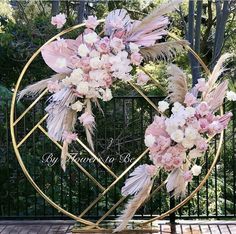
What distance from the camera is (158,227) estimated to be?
7105mm

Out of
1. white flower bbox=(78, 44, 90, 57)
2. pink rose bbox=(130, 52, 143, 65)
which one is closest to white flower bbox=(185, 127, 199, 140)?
pink rose bbox=(130, 52, 143, 65)

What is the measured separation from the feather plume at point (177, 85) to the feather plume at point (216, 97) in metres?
0.23

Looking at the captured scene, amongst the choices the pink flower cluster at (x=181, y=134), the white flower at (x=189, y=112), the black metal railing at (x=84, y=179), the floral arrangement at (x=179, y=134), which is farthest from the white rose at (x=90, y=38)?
the black metal railing at (x=84, y=179)

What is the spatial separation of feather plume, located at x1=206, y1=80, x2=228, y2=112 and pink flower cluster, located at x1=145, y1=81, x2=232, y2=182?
0.81 ft

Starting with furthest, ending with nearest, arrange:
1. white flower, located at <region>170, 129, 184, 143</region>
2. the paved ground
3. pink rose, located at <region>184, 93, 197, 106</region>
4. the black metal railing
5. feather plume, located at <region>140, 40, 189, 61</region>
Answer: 1. the black metal railing
2. the paved ground
3. feather plume, located at <region>140, 40, 189, 61</region>
4. pink rose, located at <region>184, 93, 197, 106</region>
5. white flower, located at <region>170, 129, 184, 143</region>

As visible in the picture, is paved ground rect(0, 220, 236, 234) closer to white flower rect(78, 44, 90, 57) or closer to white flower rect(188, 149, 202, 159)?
white flower rect(188, 149, 202, 159)

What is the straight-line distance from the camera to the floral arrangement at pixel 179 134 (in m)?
4.95

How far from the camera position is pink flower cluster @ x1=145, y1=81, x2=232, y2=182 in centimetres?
492

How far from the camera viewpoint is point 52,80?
217 inches

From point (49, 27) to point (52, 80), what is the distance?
514 centimetres

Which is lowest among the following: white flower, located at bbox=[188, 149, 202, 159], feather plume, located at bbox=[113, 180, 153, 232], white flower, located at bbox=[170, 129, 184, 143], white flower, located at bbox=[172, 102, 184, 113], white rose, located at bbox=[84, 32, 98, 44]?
feather plume, located at bbox=[113, 180, 153, 232]

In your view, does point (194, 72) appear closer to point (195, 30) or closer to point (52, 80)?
point (195, 30)

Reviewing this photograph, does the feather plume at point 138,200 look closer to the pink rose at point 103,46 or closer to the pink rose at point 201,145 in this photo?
the pink rose at point 201,145

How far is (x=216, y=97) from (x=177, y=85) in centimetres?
37
